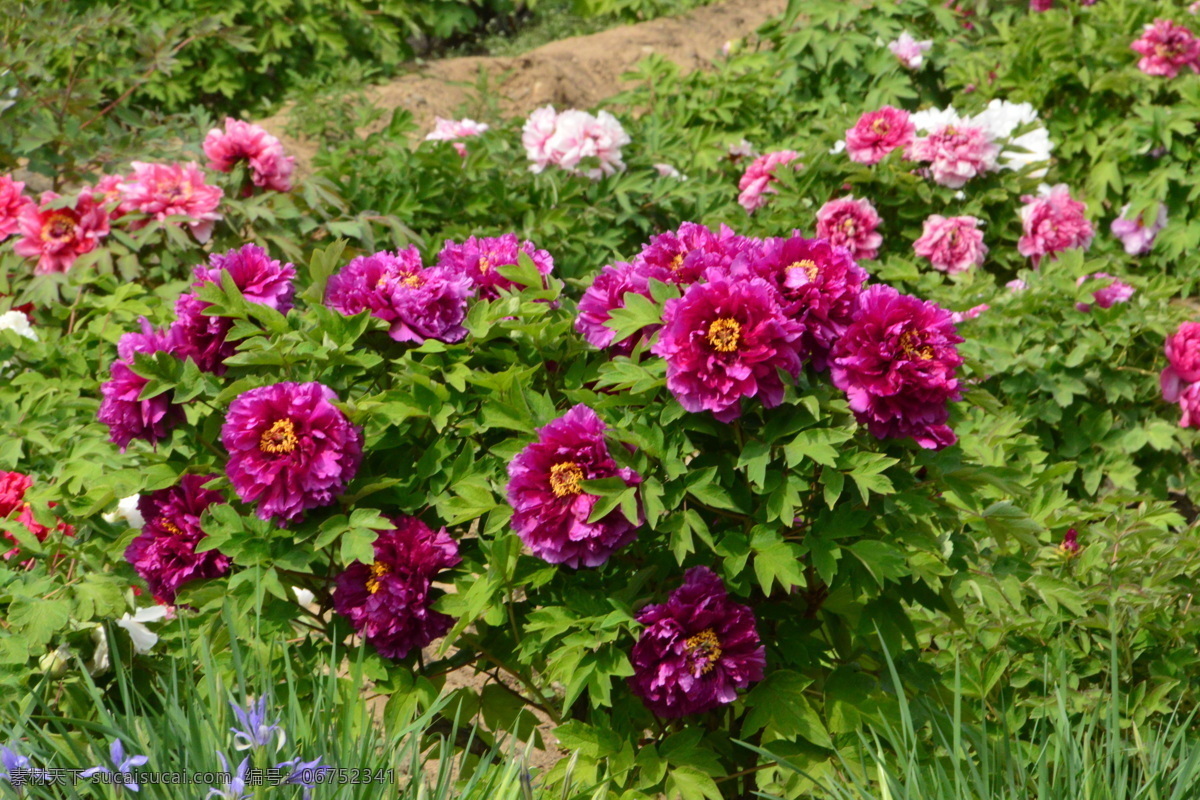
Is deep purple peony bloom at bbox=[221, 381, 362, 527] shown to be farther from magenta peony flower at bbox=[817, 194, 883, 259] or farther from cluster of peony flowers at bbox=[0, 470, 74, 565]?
magenta peony flower at bbox=[817, 194, 883, 259]

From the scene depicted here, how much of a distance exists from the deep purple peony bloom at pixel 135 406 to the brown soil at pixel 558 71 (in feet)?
11.8

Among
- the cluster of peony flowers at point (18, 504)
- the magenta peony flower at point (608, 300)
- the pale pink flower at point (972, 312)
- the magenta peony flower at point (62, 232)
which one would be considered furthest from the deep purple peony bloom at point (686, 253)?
the magenta peony flower at point (62, 232)

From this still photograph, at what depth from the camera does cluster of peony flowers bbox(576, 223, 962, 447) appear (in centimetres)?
188

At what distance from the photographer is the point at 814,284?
194 centimetres

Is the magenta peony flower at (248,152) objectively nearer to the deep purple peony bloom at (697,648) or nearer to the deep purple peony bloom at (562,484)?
the deep purple peony bloom at (562,484)

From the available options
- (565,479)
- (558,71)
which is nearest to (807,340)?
(565,479)

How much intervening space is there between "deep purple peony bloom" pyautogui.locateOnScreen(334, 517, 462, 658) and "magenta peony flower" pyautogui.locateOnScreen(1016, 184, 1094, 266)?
2638 millimetres

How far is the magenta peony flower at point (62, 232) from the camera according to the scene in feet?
11.3

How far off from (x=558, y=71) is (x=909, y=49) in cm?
232

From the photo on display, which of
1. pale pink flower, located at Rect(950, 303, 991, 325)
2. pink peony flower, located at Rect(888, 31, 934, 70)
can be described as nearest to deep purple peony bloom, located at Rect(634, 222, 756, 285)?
pale pink flower, located at Rect(950, 303, 991, 325)

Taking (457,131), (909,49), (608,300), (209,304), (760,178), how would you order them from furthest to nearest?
(909,49), (457,131), (760,178), (209,304), (608,300)

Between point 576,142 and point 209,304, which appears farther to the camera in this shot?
point 576,142

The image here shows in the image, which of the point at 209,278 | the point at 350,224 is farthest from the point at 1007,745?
the point at 350,224

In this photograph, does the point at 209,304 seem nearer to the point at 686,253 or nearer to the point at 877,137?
the point at 686,253
